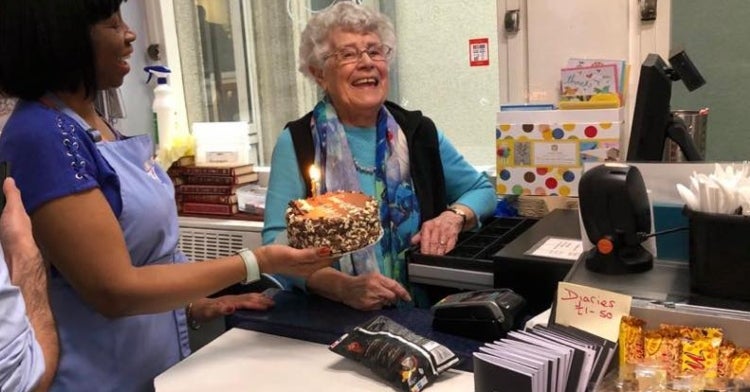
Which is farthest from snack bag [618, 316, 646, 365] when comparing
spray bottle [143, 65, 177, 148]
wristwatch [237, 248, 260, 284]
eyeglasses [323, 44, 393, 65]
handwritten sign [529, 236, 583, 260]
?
spray bottle [143, 65, 177, 148]

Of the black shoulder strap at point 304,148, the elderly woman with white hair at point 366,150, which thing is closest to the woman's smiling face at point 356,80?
the elderly woman with white hair at point 366,150

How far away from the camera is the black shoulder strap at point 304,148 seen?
174cm

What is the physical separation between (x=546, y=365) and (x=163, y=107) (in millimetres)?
2377

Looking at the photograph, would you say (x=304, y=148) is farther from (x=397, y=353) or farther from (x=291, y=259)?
(x=397, y=353)

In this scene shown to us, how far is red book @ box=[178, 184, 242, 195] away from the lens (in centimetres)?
268

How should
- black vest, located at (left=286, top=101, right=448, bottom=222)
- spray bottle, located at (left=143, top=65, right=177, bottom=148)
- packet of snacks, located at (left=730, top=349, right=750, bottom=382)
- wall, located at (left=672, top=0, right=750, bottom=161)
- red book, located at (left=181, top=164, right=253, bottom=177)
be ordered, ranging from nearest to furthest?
1. packet of snacks, located at (left=730, top=349, right=750, bottom=382)
2. black vest, located at (left=286, top=101, right=448, bottom=222)
3. wall, located at (left=672, top=0, right=750, bottom=161)
4. red book, located at (left=181, top=164, right=253, bottom=177)
5. spray bottle, located at (left=143, top=65, right=177, bottom=148)

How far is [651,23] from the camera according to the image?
2.02 metres

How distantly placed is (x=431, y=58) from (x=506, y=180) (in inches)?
29.8

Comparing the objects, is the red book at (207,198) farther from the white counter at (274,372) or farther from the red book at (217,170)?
the white counter at (274,372)

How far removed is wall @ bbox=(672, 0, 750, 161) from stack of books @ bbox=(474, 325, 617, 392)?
5.08ft

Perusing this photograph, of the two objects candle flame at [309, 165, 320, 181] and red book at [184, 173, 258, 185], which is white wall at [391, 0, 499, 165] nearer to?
red book at [184, 173, 258, 185]

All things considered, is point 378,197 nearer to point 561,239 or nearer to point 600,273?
point 561,239

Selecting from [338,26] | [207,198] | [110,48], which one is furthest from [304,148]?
[207,198]

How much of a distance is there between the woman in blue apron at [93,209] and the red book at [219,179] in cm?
124
